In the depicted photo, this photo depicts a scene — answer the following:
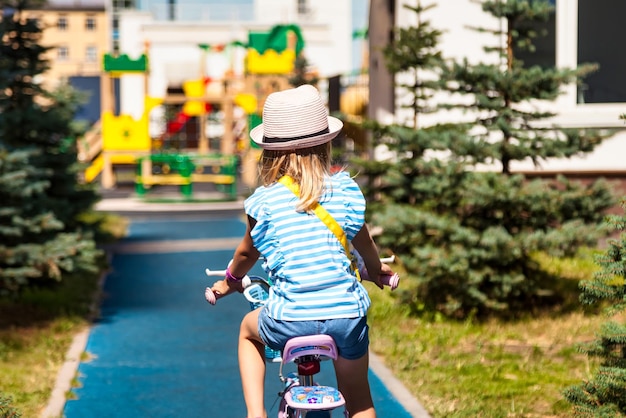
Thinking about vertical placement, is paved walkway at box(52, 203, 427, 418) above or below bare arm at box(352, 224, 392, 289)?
below

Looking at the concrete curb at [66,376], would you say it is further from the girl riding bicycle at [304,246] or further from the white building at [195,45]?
the white building at [195,45]

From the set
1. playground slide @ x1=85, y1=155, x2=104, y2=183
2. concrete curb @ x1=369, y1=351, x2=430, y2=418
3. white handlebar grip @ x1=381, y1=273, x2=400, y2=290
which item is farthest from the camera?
playground slide @ x1=85, y1=155, x2=104, y2=183

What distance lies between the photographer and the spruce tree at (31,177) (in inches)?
327

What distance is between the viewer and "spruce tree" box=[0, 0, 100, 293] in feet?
27.2

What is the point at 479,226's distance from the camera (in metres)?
8.13

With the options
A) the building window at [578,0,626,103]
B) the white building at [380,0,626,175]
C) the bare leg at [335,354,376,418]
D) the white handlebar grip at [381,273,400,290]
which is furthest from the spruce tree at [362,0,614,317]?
the bare leg at [335,354,376,418]

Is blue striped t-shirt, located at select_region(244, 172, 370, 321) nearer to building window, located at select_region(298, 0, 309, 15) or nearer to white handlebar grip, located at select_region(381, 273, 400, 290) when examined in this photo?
white handlebar grip, located at select_region(381, 273, 400, 290)

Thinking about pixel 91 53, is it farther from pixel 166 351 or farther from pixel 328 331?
pixel 328 331

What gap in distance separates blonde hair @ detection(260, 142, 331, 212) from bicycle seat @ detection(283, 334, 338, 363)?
482mm

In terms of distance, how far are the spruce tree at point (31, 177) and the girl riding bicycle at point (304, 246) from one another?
15.5ft

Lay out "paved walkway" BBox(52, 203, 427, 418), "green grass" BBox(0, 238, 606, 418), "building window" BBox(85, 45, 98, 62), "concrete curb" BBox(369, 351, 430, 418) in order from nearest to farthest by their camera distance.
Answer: "concrete curb" BBox(369, 351, 430, 418) < "green grass" BBox(0, 238, 606, 418) < "paved walkway" BBox(52, 203, 427, 418) < "building window" BBox(85, 45, 98, 62)

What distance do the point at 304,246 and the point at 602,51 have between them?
9.10m

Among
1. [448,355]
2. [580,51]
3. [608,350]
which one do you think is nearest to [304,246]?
[608,350]

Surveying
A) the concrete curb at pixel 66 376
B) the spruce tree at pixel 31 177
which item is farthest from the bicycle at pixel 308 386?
the spruce tree at pixel 31 177
